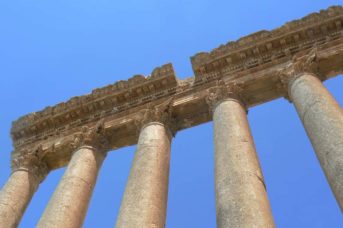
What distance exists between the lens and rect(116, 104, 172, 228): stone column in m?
15.8

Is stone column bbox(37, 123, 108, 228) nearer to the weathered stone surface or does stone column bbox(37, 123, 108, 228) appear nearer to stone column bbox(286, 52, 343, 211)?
the weathered stone surface

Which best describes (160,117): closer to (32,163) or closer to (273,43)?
(273,43)

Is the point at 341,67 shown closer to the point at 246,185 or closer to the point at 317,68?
the point at 317,68

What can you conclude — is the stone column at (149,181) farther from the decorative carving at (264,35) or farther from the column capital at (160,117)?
the decorative carving at (264,35)

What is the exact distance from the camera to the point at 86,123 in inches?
1063

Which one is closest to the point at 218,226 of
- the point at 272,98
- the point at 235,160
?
the point at 235,160

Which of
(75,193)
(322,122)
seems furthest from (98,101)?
(322,122)

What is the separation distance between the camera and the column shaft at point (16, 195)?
20484 mm

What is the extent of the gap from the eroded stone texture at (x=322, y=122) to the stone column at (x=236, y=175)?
7.65 feet

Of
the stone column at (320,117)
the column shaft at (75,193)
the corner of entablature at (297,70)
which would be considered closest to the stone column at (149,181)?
the column shaft at (75,193)

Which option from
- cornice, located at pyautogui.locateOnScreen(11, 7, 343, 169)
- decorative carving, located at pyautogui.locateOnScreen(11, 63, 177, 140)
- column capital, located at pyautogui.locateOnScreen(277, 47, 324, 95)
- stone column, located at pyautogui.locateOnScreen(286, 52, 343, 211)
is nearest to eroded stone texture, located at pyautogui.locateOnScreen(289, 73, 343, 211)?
stone column, located at pyautogui.locateOnScreen(286, 52, 343, 211)

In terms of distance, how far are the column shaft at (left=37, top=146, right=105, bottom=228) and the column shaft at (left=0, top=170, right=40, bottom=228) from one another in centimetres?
243

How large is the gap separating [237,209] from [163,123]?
1046 cm

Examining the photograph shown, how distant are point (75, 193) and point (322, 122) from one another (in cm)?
1159
